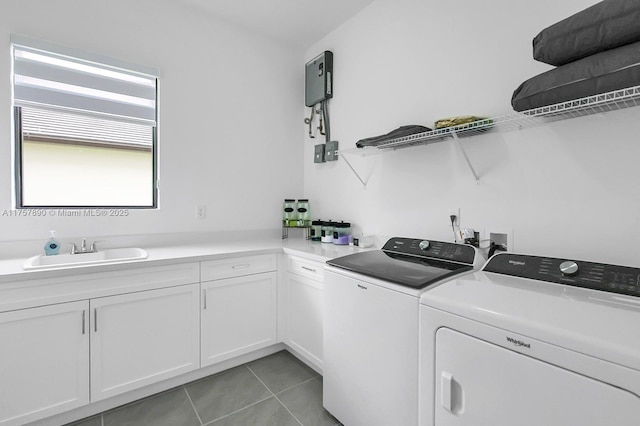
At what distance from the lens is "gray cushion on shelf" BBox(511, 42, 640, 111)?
3.15ft

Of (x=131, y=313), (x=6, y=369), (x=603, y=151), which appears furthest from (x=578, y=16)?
(x=6, y=369)

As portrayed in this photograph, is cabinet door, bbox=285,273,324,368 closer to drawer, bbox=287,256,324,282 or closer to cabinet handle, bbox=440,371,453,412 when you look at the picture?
drawer, bbox=287,256,324,282

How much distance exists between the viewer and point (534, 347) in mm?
839

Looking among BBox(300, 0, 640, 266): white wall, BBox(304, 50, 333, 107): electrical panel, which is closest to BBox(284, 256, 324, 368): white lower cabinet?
BBox(300, 0, 640, 266): white wall

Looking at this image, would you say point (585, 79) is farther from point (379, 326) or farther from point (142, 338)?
point (142, 338)

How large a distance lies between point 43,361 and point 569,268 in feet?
7.95

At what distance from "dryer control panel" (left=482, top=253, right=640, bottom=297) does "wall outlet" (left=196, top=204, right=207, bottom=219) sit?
6.81 feet

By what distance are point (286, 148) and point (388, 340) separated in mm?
2165

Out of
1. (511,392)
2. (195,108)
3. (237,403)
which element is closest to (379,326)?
(511,392)

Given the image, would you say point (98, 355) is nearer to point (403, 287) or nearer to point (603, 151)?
point (403, 287)

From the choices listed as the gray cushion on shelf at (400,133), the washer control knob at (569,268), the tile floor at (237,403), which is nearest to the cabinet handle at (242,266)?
the tile floor at (237,403)

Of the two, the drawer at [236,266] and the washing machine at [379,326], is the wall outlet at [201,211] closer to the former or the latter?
the drawer at [236,266]

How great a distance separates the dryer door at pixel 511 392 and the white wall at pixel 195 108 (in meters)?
2.08

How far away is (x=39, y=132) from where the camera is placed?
195 cm
